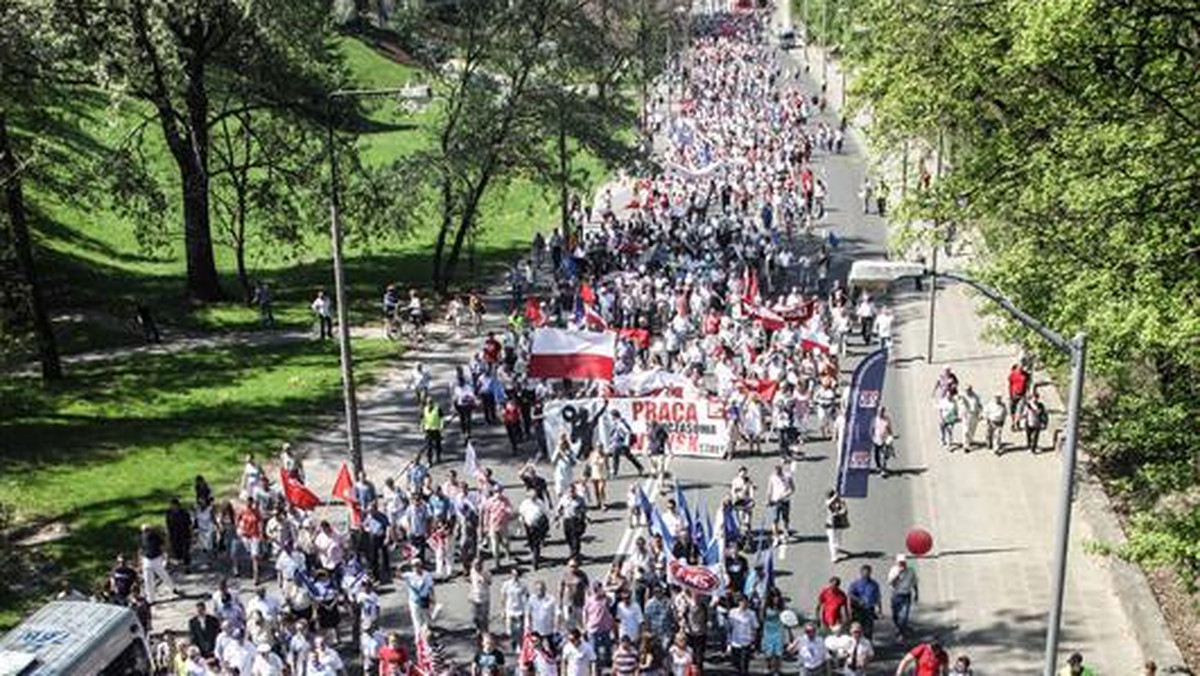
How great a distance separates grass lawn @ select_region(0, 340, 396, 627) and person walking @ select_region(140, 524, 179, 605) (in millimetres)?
1633

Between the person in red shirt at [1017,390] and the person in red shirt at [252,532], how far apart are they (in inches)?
643

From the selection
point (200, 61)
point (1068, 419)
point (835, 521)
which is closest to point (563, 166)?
point (200, 61)

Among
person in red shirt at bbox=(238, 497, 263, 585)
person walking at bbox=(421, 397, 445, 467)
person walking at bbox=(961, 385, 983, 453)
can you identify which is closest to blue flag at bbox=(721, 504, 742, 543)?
person in red shirt at bbox=(238, 497, 263, 585)

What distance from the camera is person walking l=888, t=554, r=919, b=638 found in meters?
19.9

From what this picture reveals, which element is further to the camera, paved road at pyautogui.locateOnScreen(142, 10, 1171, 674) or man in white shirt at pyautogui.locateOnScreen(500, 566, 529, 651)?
paved road at pyautogui.locateOnScreen(142, 10, 1171, 674)

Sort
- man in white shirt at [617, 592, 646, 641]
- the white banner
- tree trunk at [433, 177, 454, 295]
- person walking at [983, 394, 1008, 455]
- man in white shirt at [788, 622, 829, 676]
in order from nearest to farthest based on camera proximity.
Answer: man in white shirt at [788, 622, 829, 676], man in white shirt at [617, 592, 646, 641], the white banner, person walking at [983, 394, 1008, 455], tree trunk at [433, 177, 454, 295]

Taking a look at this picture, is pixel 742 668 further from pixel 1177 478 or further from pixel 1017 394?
pixel 1017 394

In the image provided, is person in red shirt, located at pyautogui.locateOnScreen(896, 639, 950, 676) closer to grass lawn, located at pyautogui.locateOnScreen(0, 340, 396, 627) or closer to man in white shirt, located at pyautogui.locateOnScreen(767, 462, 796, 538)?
man in white shirt, located at pyautogui.locateOnScreen(767, 462, 796, 538)

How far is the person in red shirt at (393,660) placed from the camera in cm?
1783

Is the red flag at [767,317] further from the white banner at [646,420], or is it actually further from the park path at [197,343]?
the park path at [197,343]

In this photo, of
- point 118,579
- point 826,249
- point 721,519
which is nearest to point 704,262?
point 826,249

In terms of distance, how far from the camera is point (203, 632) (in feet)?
63.5

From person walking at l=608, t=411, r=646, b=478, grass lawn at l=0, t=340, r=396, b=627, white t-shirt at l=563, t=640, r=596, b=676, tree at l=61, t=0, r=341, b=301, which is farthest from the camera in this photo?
tree at l=61, t=0, r=341, b=301

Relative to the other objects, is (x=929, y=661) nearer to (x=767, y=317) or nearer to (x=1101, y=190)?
(x=1101, y=190)
